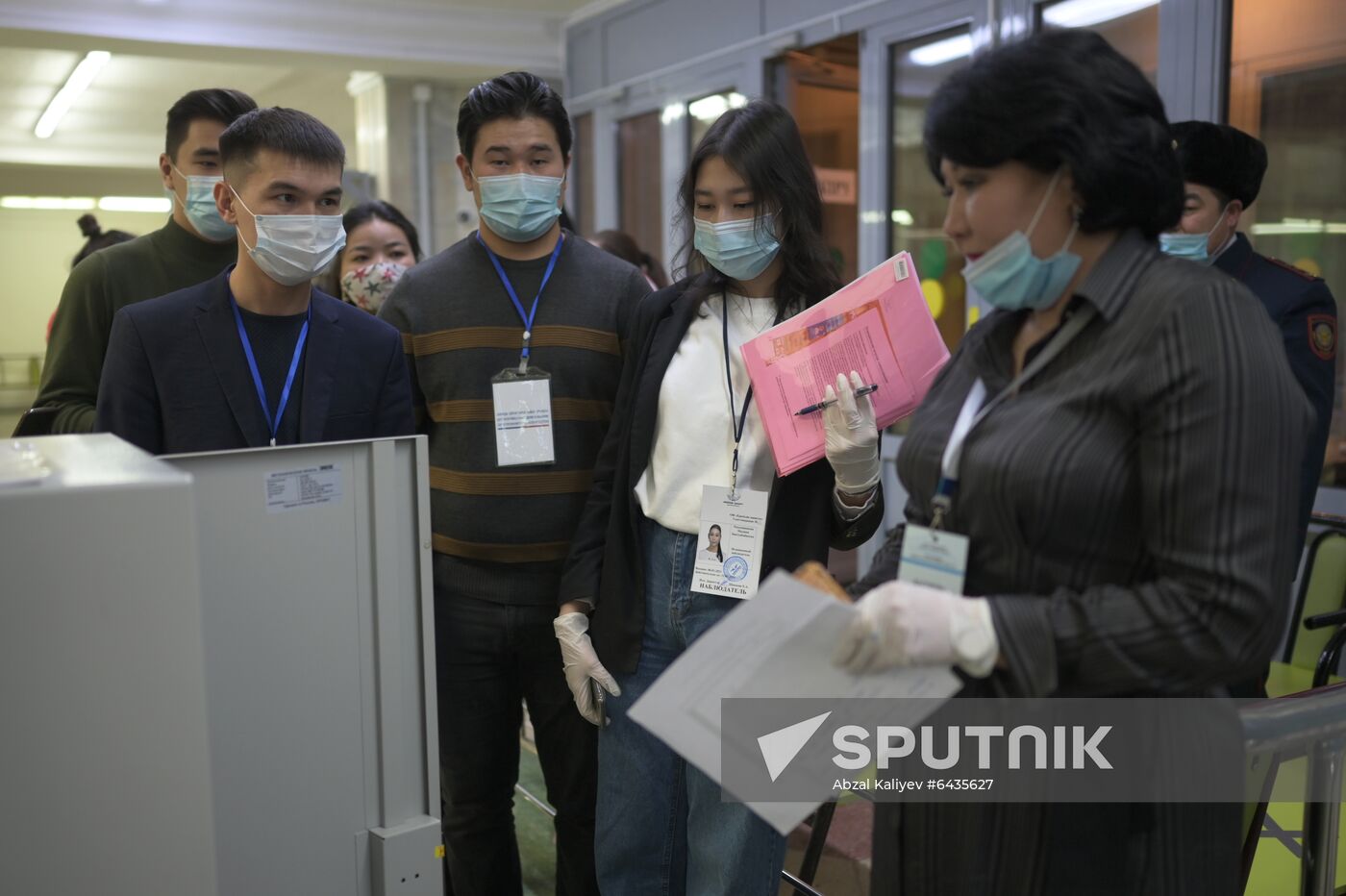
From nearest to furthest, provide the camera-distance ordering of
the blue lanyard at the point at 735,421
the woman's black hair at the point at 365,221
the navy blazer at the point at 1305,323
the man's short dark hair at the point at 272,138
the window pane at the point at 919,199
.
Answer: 1. the blue lanyard at the point at 735,421
2. the man's short dark hair at the point at 272,138
3. the navy blazer at the point at 1305,323
4. the woman's black hair at the point at 365,221
5. the window pane at the point at 919,199

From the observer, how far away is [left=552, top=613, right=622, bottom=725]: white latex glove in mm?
1812

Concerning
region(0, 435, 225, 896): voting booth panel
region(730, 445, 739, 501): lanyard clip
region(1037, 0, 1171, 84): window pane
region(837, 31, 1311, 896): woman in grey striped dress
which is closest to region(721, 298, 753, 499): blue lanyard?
region(730, 445, 739, 501): lanyard clip

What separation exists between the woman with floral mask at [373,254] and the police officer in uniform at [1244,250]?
206 cm

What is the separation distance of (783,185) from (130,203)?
39.8 feet

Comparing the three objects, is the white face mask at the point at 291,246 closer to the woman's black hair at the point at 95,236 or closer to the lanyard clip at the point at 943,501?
the lanyard clip at the point at 943,501

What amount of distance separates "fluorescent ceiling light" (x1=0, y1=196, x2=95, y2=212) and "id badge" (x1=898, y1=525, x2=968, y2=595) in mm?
12402

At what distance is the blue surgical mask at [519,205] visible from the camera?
6.89ft

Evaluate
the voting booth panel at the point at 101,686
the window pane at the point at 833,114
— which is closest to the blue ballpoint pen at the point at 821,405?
the voting booth panel at the point at 101,686

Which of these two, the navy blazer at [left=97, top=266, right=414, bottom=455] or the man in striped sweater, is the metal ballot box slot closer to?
the navy blazer at [left=97, top=266, right=414, bottom=455]

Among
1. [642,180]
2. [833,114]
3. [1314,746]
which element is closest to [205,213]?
[1314,746]

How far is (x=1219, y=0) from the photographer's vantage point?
3.42 m

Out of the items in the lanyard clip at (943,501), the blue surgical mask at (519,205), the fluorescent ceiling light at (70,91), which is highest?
the fluorescent ceiling light at (70,91)

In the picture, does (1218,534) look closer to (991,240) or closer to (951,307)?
(991,240)

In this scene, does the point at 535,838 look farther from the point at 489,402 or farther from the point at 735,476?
the point at 735,476
